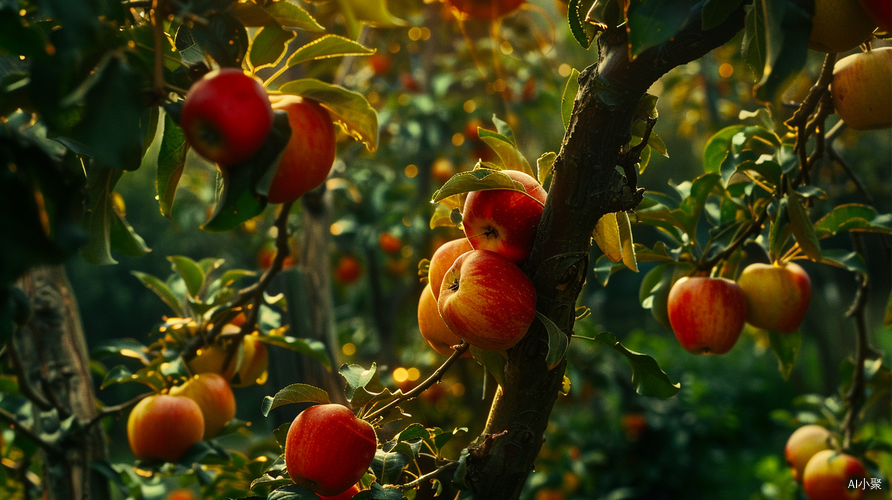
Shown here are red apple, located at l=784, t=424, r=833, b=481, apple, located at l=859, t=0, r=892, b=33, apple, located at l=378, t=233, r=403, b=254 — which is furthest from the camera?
apple, located at l=378, t=233, r=403, b=254

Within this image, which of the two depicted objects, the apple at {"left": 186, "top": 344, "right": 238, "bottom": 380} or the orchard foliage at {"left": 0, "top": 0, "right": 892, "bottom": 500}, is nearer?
the orchard foliage at {"left": 0, "top": 0, "right": 892, "bottom": 500}

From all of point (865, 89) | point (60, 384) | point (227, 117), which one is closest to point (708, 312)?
point (865, 89)

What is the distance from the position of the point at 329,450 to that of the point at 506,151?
349mm

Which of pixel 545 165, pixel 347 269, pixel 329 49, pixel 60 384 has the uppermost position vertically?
pixel 329 49

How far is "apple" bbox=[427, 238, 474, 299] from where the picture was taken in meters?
0.62

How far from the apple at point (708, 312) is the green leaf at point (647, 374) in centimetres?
18

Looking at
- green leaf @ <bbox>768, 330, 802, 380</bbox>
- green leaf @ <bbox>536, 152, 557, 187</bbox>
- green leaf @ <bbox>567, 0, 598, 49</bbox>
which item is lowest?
green leaf @ <bbox>768, 330, 802, 380</bbox>

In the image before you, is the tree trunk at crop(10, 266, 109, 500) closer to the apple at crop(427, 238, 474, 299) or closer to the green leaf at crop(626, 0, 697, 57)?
the apple at crop(427, 238, 474, 299)

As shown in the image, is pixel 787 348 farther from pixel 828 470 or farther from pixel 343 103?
pixel 343 103

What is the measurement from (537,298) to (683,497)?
8.19 feet

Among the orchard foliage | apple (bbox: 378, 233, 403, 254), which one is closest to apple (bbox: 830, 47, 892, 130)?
the orchard foliage

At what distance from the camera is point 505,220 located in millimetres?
546

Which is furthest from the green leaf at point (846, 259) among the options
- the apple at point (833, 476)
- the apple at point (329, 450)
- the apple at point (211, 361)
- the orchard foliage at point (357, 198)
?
the apple at point (211, 361)

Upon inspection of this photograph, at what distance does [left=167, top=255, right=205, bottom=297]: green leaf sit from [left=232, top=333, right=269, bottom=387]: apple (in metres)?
0.13
